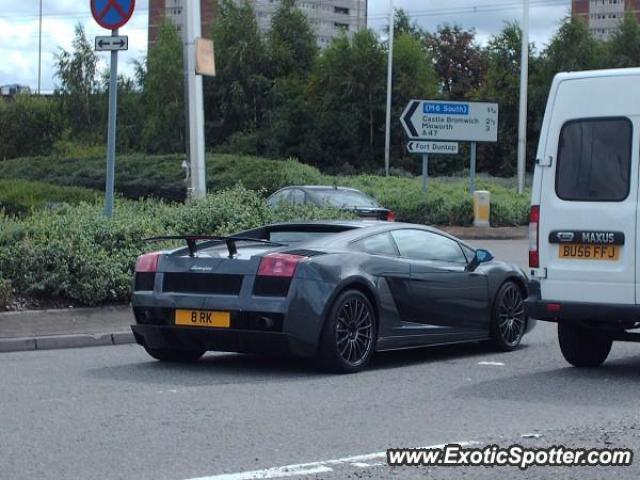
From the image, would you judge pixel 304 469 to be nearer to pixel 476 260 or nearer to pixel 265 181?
pixel 476 260

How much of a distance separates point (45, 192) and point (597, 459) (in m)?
21.1

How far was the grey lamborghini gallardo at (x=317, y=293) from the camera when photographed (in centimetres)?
1002

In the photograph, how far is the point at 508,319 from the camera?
476 inches

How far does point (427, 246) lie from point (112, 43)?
15.8ft

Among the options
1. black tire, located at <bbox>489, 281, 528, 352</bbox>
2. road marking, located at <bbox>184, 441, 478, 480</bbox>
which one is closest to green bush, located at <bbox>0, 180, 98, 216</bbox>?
black tire, located at <bbox>489, 281, 528, 352</bbox>

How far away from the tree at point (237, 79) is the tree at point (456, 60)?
23.1m

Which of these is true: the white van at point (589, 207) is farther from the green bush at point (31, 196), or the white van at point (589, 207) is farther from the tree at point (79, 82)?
the tree at point (79, 82)

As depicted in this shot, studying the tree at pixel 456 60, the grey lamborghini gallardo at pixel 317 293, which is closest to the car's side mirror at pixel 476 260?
the grey lamborghini gallardo at pixel 317 293

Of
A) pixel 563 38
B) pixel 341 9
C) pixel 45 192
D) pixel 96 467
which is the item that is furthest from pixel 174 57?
pixel 341 9

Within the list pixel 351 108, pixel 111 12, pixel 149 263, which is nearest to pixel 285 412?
pixel 149 263

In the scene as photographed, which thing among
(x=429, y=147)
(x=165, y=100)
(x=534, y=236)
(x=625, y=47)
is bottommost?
(x=534, y=236)

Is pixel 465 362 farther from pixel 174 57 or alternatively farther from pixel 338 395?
pixel 174 57

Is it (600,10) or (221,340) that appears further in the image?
(600,10)

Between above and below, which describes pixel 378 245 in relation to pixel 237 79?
below
